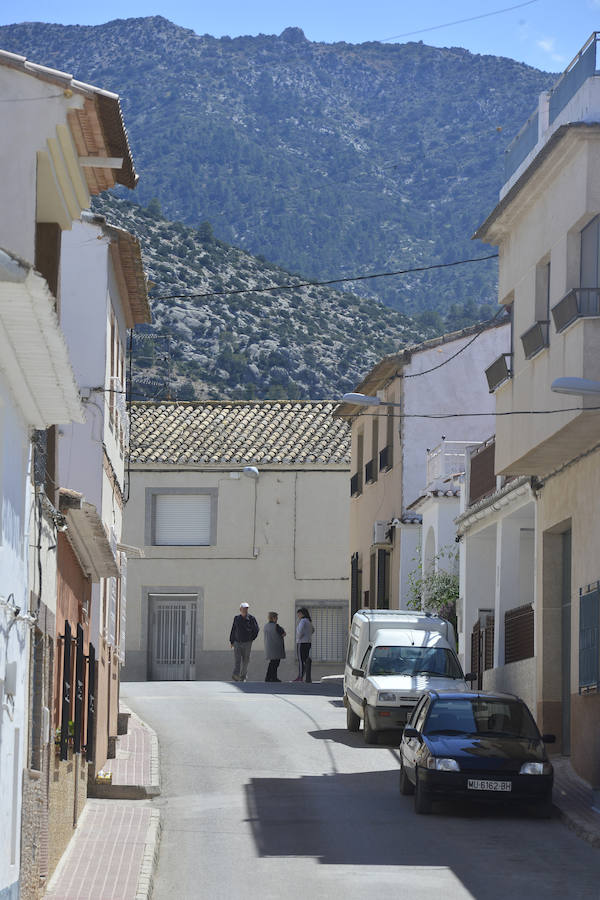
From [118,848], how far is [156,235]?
60.6 meters

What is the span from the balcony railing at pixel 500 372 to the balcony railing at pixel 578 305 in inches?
123

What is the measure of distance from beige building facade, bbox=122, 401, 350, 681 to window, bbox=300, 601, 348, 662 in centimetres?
3

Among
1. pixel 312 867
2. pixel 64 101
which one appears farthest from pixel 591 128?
pixel 312 867

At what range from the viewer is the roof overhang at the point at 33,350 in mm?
8352

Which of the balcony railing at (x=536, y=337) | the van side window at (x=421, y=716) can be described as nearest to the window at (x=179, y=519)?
the balcony railing at (x=536, y=337)

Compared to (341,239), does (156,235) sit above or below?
below

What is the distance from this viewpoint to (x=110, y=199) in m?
77.8

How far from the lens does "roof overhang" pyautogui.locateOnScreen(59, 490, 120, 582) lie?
14.5 m

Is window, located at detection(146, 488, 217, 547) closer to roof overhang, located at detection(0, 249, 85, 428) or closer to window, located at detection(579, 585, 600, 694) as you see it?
window, located at detection(579, 585, 600, 694)

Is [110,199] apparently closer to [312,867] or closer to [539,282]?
[539,282]

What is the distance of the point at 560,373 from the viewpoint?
19.8 m

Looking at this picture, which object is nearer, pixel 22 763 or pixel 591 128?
pixel 22 763

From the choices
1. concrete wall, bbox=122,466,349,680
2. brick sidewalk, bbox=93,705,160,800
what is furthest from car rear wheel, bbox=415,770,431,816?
concrete wall, bbox=122,466,349,680

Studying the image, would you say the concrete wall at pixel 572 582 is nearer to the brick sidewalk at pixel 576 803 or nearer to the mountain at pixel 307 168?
the brick sidewalk at pixel 576 803
